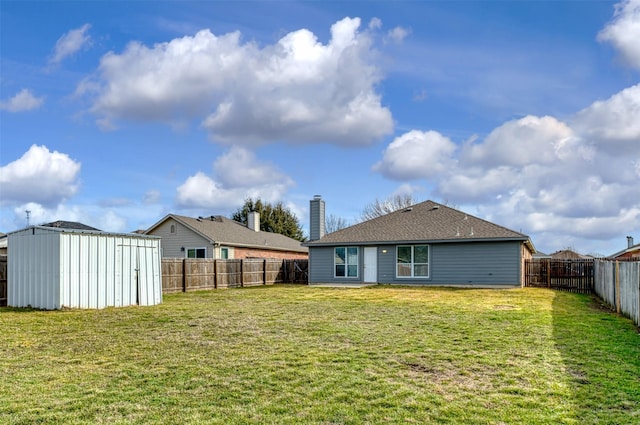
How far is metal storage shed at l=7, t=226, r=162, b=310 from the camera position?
46.0 ft

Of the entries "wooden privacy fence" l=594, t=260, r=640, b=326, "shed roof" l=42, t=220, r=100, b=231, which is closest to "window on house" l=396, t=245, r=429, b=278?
"wooden privacy fence" l=594, t=260, r=640, b=326

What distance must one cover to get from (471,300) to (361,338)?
838cm

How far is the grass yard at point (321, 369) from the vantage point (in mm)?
4996

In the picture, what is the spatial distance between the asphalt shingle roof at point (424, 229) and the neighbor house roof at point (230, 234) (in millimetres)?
4119

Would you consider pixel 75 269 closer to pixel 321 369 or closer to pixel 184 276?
pixel 184 276

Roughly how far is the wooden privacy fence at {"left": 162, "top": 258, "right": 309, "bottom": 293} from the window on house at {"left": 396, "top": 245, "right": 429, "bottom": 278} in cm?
628

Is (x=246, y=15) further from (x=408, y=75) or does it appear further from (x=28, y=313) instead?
(x=28, y=313)

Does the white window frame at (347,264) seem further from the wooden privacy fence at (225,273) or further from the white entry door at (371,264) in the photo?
the wooden privacy fence at (225,273)

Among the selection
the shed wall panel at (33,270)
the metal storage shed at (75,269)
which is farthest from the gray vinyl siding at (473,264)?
the shed wall panel at (33,270)

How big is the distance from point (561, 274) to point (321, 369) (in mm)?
19737

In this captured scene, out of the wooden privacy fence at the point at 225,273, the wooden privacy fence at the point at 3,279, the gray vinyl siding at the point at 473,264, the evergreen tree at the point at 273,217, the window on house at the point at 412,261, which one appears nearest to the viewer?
the wooden privacy fence at the point at 3,279

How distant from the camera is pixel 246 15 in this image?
14.8 metres

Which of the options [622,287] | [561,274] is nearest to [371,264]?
[561,274]

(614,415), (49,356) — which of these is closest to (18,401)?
(49,356)
